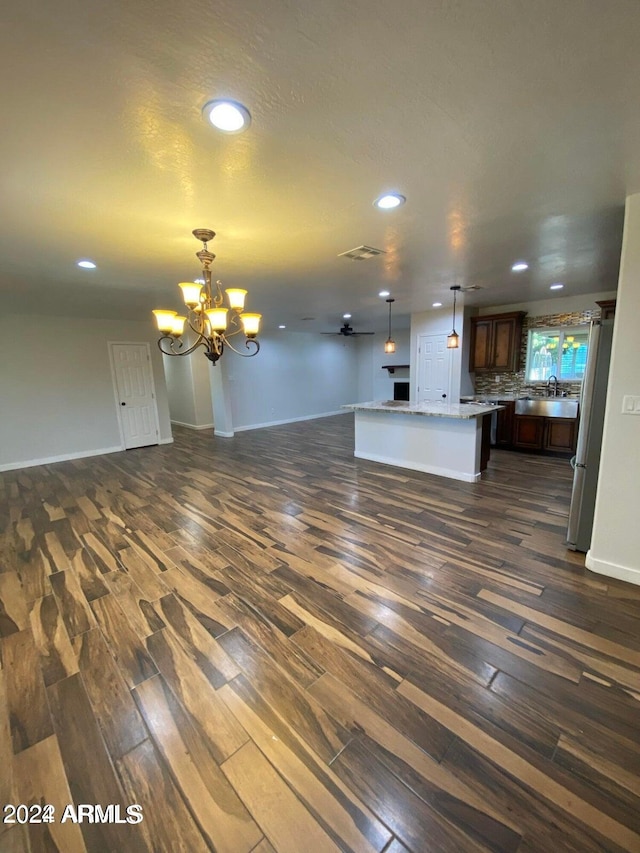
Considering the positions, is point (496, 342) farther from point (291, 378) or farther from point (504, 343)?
point (291, 378)

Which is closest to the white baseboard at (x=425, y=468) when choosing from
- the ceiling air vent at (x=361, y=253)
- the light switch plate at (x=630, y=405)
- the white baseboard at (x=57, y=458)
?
the light switch plate at (x=630, y=405)

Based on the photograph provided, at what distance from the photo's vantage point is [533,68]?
1182 mm

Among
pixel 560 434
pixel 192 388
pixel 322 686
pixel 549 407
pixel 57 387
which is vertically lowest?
pixel 322 686

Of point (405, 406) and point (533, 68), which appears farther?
point (405, 406)

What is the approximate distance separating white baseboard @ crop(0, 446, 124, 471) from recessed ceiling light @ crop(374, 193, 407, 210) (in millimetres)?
6551

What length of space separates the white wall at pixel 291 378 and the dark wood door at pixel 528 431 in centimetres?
557

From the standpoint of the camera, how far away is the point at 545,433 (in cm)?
532

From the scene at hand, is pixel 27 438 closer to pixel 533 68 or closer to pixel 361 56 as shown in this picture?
pixel 361 56

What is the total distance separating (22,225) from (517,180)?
323cm

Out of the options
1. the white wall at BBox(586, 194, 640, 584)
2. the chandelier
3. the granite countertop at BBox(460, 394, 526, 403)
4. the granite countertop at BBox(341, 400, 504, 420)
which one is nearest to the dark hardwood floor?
the white wall at BBox(586, 194, 640, 584)

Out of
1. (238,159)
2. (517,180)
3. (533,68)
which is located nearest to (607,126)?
(517,180)

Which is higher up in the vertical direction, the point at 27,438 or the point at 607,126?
the point at 607,126

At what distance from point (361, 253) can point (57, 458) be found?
20.5ft

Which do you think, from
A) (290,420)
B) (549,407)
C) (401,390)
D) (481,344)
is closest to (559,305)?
(481,344)
